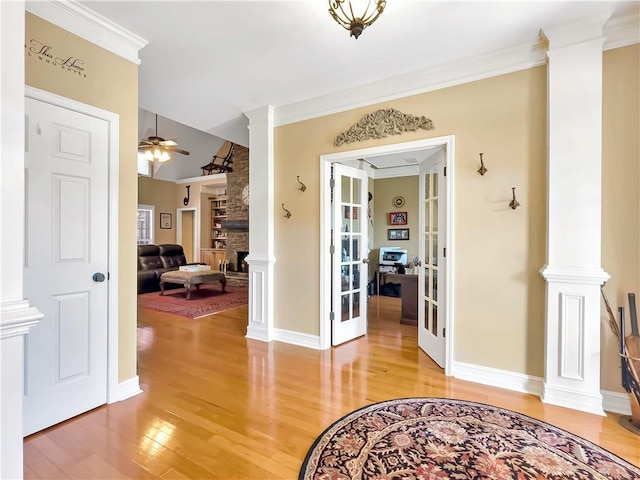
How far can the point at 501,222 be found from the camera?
2539mm

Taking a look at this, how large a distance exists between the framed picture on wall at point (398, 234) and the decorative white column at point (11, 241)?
6.42 metres

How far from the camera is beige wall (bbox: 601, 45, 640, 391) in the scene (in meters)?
2.14

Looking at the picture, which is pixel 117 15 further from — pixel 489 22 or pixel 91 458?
pixel 91 458

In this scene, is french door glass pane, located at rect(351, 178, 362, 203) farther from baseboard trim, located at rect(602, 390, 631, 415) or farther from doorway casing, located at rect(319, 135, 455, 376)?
baseboard trim, located at rect(602, 390, 631, 415)

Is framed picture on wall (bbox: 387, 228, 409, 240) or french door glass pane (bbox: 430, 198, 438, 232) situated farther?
framed picture on wall (bbox: 387, 228, 409, 240)

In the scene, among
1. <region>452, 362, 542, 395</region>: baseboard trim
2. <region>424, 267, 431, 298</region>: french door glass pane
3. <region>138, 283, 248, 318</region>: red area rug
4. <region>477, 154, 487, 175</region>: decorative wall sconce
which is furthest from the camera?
<region>138, 283, 248, 318</region>: red area rug

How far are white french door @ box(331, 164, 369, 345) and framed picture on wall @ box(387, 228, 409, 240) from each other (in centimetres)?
327

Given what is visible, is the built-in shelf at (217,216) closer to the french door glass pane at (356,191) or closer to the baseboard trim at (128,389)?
the french door glass pane at (356,191)

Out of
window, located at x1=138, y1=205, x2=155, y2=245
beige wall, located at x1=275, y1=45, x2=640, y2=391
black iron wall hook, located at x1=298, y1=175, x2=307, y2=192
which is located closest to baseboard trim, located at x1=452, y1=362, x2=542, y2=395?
beige wall, located at x1=275, y1=45, x2=640, y2=391

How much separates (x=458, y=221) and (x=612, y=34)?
5.25 feet

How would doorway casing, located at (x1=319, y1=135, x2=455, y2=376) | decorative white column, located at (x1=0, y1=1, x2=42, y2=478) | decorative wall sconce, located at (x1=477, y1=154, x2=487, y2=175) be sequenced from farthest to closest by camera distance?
doorway casing, located at (x1=319, y1=135, x2=455, y2=376)
decorative wall sconce, located at (x1=477, y1=154, x2=487, y2=175)
decorative white column, located at (x1=0, y1=1, x2=42, y2=478)

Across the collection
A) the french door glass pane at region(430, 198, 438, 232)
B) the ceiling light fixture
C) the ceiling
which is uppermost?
the ceiling

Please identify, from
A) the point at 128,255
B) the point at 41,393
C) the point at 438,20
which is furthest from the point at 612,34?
the point at 41,393

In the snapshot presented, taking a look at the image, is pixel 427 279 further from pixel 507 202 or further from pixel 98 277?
pixel 98 277
